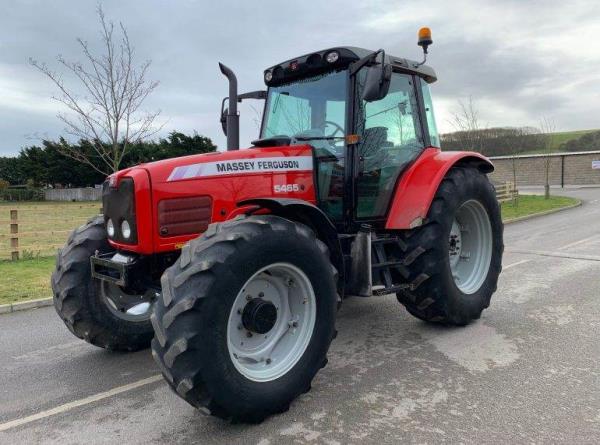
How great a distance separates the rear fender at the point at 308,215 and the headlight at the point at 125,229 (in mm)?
793

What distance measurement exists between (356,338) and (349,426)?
1634 mm

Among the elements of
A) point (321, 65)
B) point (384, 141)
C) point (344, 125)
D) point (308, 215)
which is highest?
point (321, 65)

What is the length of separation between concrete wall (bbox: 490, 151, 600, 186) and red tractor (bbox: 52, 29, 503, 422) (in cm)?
3726

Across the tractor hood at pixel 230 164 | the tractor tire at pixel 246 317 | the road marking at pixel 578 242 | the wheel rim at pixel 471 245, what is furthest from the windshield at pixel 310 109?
the road marking at pixel 578 242

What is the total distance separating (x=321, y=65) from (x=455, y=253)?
2.39 meters

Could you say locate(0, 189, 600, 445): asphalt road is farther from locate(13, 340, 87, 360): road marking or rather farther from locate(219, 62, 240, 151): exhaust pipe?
locate(219, 62, 240, 151): exhaust pipe

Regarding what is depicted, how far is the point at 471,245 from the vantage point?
5211 millimetres

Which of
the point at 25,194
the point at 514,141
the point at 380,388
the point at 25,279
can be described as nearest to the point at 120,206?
the point at 380,388

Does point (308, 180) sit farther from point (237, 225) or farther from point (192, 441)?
point (192, 441)

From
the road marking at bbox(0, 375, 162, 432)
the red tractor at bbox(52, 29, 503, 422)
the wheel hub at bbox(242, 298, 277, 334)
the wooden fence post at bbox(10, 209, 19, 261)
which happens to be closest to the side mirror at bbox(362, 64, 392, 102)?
the red tractor at bbox(52, 29, 503, 422)

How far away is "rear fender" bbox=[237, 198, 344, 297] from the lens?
3.32 metres

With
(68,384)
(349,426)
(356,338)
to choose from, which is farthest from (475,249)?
(68,384)

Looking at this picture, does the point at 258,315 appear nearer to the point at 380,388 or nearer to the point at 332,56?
the point at 380,388

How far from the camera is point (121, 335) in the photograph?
165 inches
